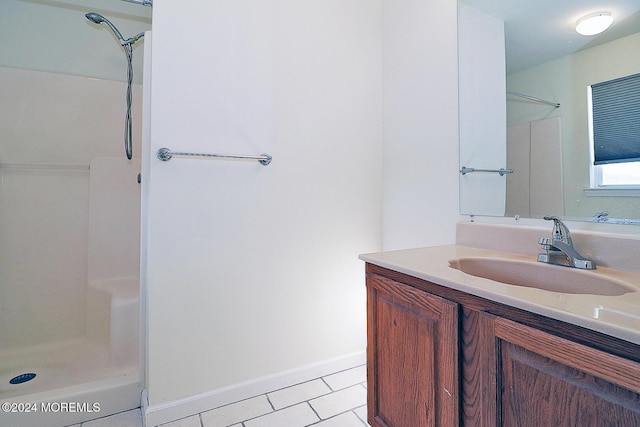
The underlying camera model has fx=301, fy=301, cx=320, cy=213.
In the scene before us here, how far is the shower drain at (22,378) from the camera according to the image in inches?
59.9

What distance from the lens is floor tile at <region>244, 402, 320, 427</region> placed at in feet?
4.28

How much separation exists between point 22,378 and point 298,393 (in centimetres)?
142

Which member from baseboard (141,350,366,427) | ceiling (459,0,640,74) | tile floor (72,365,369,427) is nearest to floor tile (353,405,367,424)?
tile floor (72,365,369,427)

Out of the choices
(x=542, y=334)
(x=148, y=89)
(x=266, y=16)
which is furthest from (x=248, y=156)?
(x=542, y=334)

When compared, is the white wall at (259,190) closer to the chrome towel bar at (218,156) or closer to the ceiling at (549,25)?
the chrome towel bar at (218,156)

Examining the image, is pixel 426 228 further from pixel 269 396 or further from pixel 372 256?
A: pixel 269 396

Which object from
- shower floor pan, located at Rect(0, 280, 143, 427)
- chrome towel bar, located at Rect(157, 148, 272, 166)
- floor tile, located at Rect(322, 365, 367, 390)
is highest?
chrome towel bar, located at Rect(157, 148, 272, 166)

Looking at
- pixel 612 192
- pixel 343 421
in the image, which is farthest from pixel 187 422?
pixel 612 192

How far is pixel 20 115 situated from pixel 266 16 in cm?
160

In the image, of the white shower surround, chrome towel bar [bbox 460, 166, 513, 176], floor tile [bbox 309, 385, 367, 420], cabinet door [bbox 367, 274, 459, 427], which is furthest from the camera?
the white shower surround

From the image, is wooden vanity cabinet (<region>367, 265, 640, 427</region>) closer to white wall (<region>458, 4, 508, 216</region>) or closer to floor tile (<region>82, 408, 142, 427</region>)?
white wall (<region>458, 4, 508, 216</region>)

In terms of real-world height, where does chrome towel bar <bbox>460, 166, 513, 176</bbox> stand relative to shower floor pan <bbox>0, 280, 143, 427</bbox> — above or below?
above

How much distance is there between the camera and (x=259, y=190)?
1511 millimetres

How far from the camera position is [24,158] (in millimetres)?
1817
